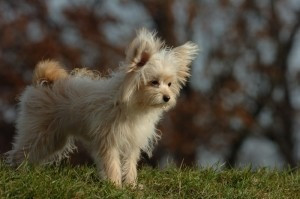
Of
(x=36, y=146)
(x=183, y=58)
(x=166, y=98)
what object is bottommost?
(x=36, y=146)

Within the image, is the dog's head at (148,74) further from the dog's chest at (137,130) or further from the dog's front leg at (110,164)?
the dog's front leg at (110,164)

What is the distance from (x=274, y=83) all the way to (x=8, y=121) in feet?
33.1

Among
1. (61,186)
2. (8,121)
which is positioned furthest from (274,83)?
(61,186)

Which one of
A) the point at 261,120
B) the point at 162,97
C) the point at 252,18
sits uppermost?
the point at 252,18

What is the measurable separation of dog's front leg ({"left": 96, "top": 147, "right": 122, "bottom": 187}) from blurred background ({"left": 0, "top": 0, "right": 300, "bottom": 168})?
13.3 m

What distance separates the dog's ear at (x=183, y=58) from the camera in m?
8.01

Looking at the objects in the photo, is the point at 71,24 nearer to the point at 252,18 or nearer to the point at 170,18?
the point at 170,18

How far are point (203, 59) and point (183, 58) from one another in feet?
56.5

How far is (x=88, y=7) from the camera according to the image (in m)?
24.0

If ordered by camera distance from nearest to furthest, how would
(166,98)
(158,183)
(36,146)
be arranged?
(166,98), (158,183), (36,146)

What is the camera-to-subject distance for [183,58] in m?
8.09

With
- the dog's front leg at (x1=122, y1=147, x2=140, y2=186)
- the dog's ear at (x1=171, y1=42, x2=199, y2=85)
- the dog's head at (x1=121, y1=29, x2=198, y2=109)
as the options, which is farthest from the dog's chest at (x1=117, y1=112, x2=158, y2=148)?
the dog's ear at (x1=171, y1=42, x2=199, y2=85)

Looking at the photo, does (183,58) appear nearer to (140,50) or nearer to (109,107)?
(140,50)

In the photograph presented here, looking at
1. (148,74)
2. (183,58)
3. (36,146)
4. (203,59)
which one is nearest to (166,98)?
(148,74)
